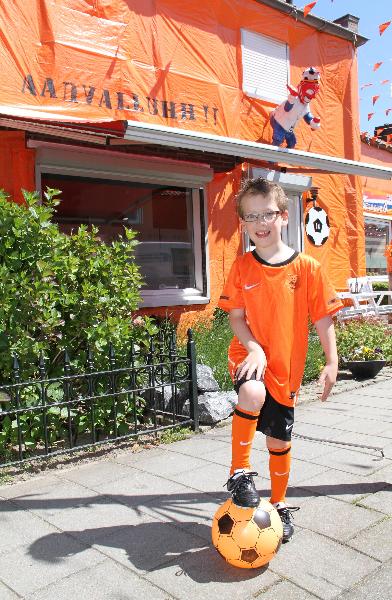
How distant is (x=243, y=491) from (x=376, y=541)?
86cm

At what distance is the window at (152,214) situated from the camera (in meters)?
7.26

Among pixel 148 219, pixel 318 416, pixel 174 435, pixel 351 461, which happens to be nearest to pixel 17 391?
pixel 174 435

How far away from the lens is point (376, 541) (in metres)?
2.88

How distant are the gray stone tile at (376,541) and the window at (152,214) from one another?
192 inches

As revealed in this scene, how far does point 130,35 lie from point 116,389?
505 centimetres

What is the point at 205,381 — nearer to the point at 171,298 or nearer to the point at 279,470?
the point at 171,298

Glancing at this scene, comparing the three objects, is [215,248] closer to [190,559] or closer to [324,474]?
[324,474]

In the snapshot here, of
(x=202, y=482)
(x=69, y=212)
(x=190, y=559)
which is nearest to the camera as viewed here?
(x=190, y=559)

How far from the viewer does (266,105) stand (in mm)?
9281

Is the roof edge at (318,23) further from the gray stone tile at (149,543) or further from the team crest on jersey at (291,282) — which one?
the gray stone tile at (149,543)

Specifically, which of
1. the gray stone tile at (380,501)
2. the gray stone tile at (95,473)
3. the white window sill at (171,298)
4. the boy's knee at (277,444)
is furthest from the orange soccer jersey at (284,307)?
the white window sill at (171,298)

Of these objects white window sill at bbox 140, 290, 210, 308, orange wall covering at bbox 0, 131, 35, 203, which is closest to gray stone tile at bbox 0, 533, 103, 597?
orange wall covering at bbox 0, 131, 35, 203

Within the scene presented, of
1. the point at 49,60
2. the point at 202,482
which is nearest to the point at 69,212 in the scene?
the point at 49,60

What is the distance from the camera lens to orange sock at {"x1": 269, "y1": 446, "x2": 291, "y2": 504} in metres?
2.91
